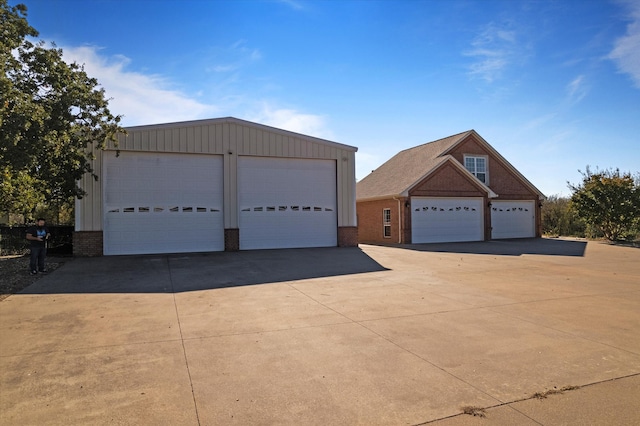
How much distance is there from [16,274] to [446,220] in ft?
65.5

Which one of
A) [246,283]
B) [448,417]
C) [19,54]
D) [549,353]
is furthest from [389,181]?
[448,417]

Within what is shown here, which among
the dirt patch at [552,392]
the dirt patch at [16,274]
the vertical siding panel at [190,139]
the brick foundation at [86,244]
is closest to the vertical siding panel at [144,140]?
the vertical siding panel at [190,139]

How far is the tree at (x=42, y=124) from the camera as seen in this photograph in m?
10.6

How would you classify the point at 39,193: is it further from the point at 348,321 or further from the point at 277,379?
the point at 277,379

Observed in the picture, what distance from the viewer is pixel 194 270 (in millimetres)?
12570

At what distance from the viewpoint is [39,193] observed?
13523 mm

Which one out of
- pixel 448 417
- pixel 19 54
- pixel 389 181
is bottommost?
pixel 448 417

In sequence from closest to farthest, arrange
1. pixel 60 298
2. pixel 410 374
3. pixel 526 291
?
pixel 410 374, pixel 60 298, pixel 526 291

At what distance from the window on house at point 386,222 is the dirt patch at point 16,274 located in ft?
53.5

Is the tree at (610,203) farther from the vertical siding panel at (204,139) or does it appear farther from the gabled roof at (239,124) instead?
the vertical siding panel at (204,139)

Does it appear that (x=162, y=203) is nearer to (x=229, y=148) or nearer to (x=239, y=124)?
(x=229, y=148)

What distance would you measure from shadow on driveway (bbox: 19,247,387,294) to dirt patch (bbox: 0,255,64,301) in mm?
271

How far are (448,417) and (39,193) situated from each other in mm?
14267

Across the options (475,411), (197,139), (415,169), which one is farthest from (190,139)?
(475,411)
